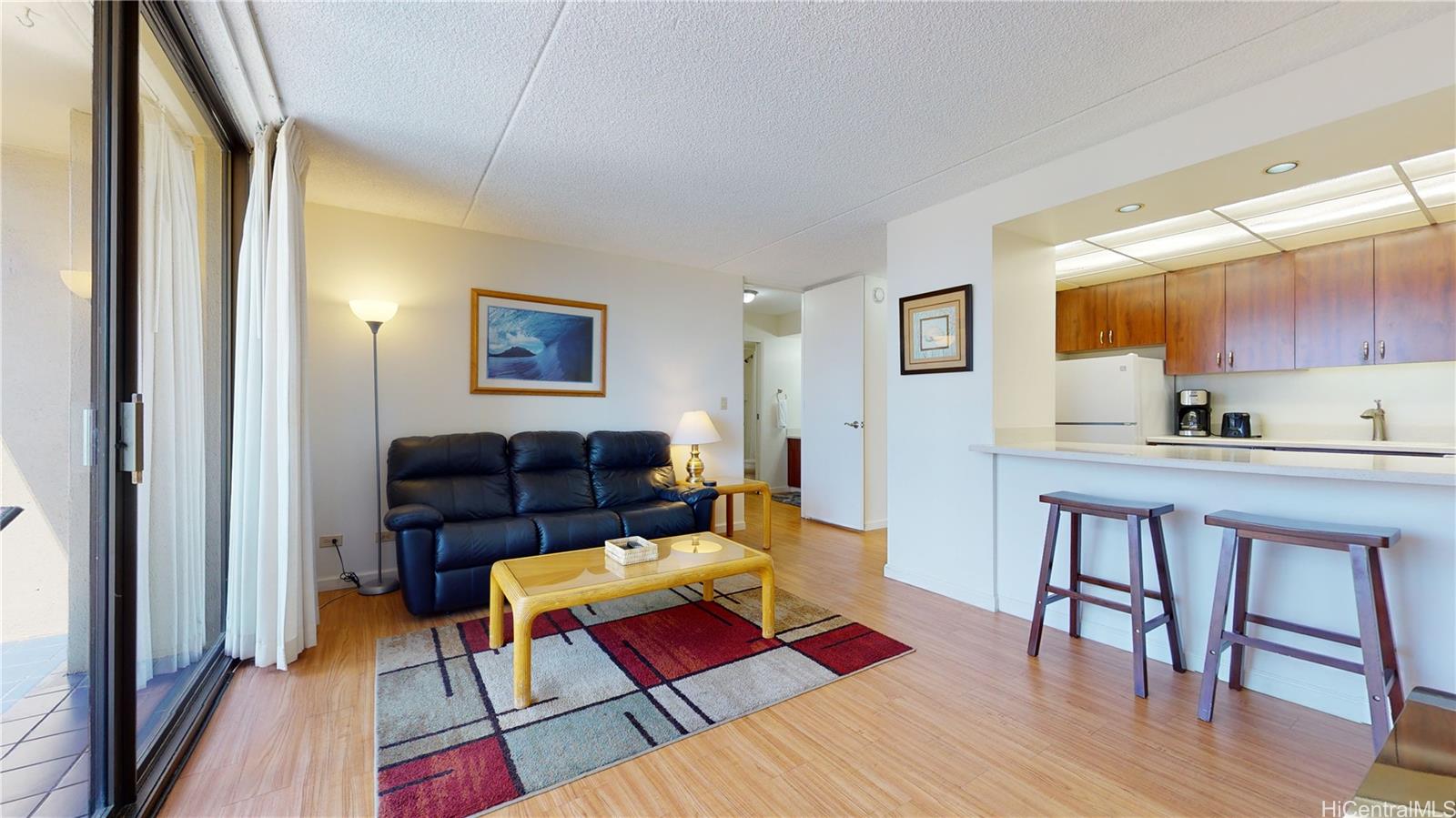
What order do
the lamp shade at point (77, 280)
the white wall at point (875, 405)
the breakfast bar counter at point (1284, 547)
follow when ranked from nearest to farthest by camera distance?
the lamp shade at point (77, 280), the breakfast bar counter at point (1284, 547), the white wall at point (875, 405)

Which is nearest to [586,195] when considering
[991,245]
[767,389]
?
[991,245]

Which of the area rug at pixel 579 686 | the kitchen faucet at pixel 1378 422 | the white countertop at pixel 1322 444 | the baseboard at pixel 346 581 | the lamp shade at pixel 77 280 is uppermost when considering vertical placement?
the lamp shade at pixel 77 280

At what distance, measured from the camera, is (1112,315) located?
4.80 m

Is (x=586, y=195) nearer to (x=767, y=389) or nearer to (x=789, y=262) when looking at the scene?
(x=789, y=262)

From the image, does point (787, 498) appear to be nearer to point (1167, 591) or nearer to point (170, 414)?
point (1167, 591)

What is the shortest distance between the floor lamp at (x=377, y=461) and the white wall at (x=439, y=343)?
0.04m

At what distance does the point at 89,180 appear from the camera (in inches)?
52.7

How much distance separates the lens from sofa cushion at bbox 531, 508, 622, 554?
3074 millimetres

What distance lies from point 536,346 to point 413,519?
1.60 meters

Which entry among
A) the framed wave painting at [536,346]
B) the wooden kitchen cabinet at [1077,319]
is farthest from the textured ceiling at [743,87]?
the wooden kitchen cabinet at [1077,319]

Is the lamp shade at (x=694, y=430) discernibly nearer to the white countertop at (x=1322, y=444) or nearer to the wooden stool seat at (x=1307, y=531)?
the wooden stool seat at (x=1307, y=531)

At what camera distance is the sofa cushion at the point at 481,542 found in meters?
2.78

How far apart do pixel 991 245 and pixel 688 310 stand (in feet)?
8.13

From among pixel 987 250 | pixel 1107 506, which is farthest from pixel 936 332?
pixel 1107 506
